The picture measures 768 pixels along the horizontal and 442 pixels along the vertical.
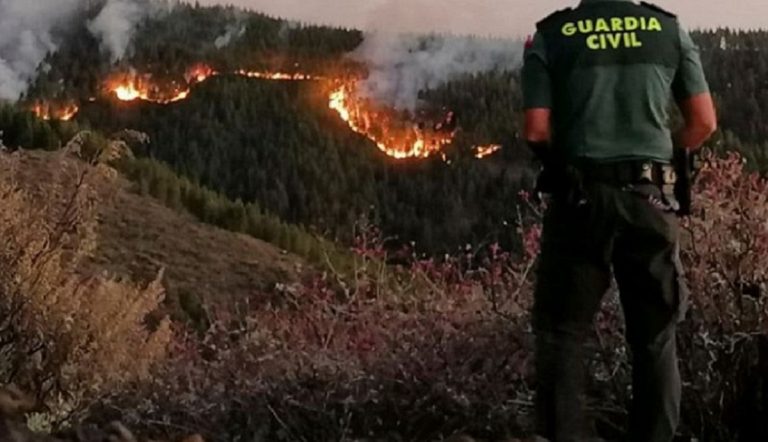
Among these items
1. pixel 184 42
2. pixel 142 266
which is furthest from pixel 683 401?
pixel 184 42

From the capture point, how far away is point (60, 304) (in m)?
5.72

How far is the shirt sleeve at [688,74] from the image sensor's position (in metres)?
2.66

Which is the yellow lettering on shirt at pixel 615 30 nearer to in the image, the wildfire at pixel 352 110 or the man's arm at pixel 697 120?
the man's arm at pixel 697 120

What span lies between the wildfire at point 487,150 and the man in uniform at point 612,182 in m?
4.79

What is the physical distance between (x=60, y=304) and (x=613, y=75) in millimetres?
3688

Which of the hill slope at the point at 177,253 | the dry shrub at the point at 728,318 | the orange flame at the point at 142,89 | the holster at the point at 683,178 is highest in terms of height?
the holster at the point at 683,178

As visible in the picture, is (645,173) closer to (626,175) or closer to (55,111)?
(626,175)

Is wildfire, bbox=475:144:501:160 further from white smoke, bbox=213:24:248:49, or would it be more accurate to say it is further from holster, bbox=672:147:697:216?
holster, bbox=672:147:697:216

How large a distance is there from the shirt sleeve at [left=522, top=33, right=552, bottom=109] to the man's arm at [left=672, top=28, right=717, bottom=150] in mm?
267

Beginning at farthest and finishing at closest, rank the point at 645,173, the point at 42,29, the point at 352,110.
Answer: the point at 352,110
the point at 42,29
the point at 645,173

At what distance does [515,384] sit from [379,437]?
47 centimetres

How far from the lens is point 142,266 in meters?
7.71

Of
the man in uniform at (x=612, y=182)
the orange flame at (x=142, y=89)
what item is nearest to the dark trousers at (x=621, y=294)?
the man in uniform at (x=612, y=182)

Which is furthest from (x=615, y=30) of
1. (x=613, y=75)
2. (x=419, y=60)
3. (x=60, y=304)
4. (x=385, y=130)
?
(x=385, y=130)
